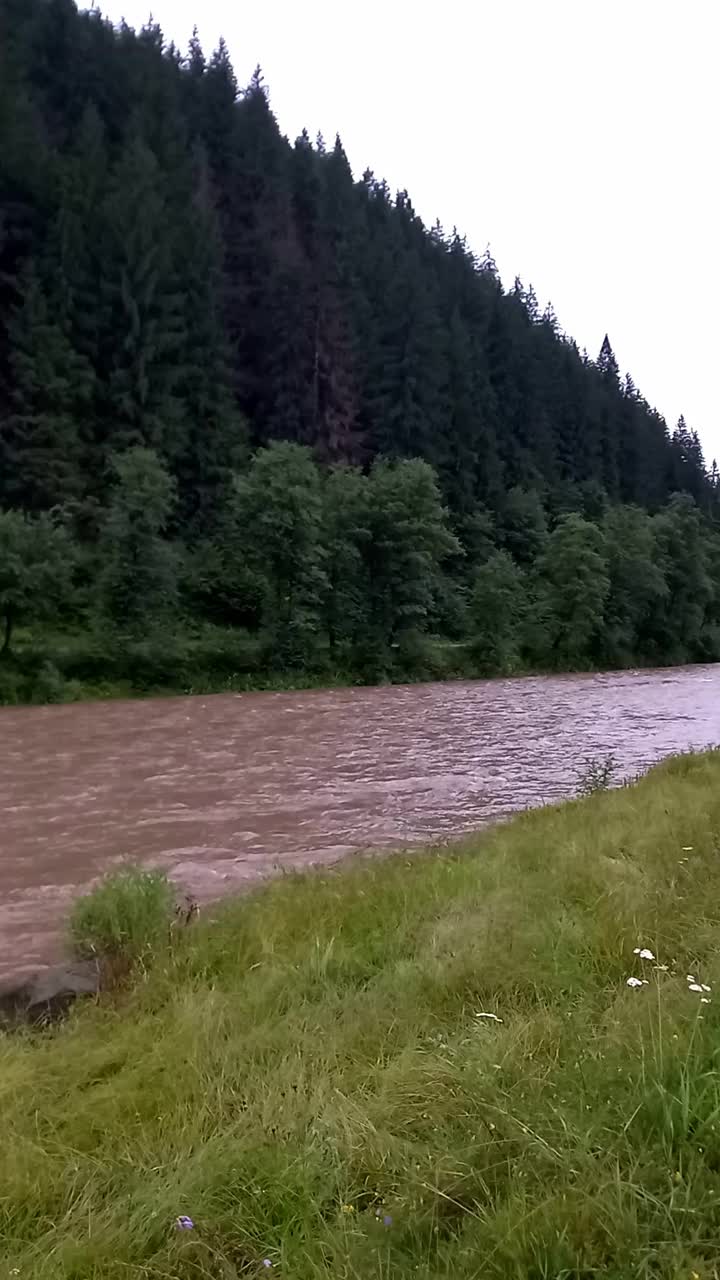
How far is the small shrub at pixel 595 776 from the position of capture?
12.9 m

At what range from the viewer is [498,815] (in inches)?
499

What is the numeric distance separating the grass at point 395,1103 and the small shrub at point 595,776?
6891 mm

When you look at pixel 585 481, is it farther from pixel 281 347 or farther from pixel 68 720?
pixel 68 720

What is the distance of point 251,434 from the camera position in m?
58.1

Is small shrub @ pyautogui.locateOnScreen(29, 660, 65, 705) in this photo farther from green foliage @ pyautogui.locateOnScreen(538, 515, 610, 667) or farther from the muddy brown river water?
green foliage @ pyautogui.locateOnScreen(538, 515, 610, 667)

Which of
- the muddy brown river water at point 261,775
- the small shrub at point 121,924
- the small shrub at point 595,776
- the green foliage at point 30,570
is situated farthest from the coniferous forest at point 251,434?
the small shrub at point 121,924

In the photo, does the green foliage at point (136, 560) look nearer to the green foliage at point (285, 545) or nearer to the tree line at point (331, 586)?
the tree line at point (331, 586)

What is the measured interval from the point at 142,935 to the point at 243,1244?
3516mm

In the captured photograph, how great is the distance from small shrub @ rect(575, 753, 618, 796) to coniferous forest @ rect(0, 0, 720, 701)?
1690 centimetres

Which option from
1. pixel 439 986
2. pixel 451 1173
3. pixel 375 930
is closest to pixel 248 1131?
pixel 451 1173

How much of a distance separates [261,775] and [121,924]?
10000 millimetres

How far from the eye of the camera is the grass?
2.41 m

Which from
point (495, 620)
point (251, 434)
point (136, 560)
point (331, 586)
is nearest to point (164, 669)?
point (136, 560)

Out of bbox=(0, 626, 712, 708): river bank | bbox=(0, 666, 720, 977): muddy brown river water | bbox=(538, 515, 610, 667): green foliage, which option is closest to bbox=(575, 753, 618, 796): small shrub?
bbox=(0, 666, 720, 977): muddy brown river water
